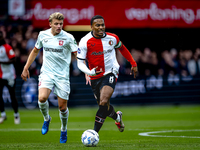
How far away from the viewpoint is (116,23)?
18.9m

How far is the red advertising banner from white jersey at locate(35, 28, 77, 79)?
34.9 feet

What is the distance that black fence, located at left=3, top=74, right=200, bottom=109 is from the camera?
54.1ft

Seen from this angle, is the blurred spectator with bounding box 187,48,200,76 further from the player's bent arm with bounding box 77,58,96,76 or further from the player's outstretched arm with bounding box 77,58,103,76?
the player's bent arm with bounding box 77,58,96,76

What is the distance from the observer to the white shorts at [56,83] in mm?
7738

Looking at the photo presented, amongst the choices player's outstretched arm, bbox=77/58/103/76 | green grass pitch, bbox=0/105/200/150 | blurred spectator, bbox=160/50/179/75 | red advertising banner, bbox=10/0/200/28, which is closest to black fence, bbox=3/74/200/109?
blurred spectator, bbox=160/50/179/75

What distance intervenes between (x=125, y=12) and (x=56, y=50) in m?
11.6

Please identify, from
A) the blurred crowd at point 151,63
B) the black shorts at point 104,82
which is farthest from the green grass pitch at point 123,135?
the blurred crowd at point 151,63

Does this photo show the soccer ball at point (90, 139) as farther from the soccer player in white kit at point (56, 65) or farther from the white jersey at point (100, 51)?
the white jersey at point (100, 51)

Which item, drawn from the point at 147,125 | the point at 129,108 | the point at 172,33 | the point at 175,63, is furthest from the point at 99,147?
the point at 172,33

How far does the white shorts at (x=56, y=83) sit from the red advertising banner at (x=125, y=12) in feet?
35.6

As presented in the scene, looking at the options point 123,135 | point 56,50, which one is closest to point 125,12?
point 123,135

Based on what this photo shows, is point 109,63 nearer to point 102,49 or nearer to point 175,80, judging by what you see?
point 102,49

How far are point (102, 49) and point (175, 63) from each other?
10449 mm

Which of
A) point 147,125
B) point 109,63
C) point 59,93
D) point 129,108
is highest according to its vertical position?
point 109,63
